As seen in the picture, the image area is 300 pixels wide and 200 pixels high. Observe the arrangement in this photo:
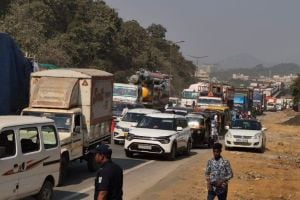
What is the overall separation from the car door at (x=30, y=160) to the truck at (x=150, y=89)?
29.4 meters

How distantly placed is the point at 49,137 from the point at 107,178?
4.88m

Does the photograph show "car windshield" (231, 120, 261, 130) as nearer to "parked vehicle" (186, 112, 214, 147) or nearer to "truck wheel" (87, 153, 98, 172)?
"parked vehicle" (186, 112, 214, 147)

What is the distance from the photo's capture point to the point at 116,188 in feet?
24.9

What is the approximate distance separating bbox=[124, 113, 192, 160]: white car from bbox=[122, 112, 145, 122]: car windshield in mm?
3728

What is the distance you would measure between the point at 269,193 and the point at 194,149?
12.6 meters

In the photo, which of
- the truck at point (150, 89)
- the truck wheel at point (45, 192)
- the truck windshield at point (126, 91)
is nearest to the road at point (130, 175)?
the truck wheel at point (45, 192)

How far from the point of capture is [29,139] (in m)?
11.3

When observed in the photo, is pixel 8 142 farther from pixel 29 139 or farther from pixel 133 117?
pixel 133 117

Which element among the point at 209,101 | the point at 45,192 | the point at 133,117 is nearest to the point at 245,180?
the point at 45,192

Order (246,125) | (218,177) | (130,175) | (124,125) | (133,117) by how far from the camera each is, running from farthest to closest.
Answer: (246,125) < (133,117) < (124,125) < (130,175) < (218,177)

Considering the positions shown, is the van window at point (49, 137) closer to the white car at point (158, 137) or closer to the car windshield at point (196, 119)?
the white car at point (158, 137)

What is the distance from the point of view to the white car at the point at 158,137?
21.4 meters

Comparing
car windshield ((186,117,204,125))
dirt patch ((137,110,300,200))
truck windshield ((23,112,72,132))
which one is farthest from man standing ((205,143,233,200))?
car windshield ((186,117,204,125))

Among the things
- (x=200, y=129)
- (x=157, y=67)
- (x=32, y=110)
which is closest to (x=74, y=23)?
(x=157, y=67)
